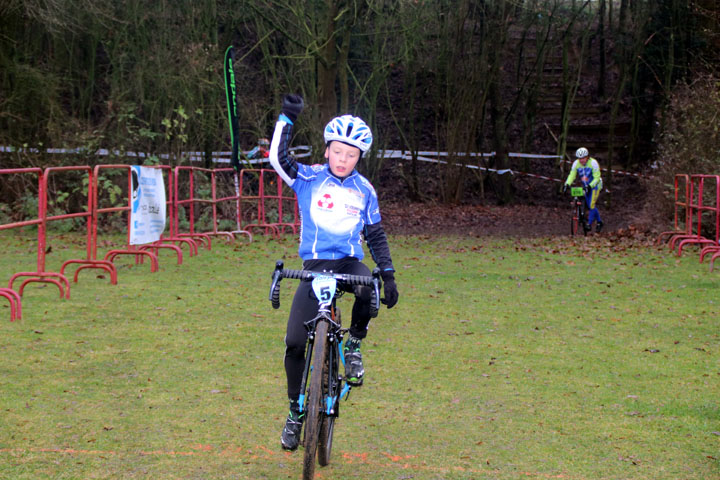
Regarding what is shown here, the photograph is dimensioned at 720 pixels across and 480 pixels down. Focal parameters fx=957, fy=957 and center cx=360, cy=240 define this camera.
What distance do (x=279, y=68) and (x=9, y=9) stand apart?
9864 mm

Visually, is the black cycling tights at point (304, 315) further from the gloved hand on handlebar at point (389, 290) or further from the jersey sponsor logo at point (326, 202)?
the jersey sponsor logo at point (326, 202)

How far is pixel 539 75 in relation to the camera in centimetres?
3431

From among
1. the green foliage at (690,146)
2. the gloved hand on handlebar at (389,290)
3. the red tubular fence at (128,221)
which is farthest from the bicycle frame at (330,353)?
the green foliage at (690,146)

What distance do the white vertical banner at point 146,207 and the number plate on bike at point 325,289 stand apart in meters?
9.13

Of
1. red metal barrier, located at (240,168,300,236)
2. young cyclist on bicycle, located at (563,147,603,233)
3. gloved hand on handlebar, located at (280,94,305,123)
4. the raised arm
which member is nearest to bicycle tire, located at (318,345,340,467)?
the raised arm

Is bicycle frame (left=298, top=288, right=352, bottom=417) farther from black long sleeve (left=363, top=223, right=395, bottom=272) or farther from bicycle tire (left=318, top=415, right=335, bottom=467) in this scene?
black long sleeve (left=363, top=223, right=395, bottom=272)

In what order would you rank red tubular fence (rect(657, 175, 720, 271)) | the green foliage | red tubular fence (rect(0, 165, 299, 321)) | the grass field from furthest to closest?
the green foliage < red tubular fence (rect(657, 175, 720, 271)) < red tubular fence (rect(0, 165, 299, 321)) < the grass field

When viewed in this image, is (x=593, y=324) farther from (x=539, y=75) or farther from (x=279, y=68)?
(x=539, y=75)

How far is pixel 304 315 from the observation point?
538cm

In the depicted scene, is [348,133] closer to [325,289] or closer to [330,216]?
[330,216]

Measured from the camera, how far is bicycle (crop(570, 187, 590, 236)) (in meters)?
21.0

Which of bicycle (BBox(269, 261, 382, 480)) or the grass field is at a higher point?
bicycle (BBox(269, 261, 382, 480))

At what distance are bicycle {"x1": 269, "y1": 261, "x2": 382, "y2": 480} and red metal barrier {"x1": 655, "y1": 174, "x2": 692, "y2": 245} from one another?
14252mm

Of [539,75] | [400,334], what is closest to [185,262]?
[400,334]
